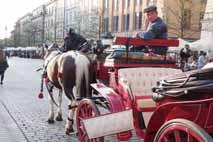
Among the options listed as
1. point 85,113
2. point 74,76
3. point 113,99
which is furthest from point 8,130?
point 113,99

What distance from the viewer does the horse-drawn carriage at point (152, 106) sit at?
12.5 feet

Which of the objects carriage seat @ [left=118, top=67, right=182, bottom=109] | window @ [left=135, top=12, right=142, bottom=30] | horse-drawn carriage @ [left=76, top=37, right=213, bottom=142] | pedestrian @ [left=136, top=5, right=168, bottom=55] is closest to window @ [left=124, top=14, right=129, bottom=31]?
window @ [left=135, top=12, right=142, bottom=30]

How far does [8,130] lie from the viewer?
7988mm

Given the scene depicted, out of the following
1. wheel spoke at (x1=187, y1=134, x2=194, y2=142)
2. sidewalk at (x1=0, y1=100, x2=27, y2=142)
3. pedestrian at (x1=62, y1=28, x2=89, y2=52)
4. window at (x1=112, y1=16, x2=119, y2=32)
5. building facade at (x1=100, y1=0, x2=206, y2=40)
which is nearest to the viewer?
wheel spoke at (x1=187, y1=134, x2=194, y2=142)

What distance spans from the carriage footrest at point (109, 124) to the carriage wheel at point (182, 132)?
984 mm

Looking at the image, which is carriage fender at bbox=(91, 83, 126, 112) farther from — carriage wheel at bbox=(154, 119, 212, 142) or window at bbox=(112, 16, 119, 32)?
window at bbox=(112, 16, 119, 32)

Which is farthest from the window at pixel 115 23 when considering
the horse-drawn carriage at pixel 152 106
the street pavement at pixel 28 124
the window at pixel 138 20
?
the horse-drawn carriage at pixel 152 106

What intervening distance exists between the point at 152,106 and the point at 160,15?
1822 inches

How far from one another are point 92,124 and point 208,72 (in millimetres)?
1958

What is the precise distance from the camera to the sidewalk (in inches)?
286

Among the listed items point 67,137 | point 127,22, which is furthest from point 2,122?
point 127,22

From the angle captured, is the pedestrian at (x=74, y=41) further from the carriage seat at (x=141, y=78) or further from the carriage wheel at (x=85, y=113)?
the carriage seat at (x=141, y=78)

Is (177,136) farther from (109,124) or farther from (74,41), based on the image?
(74,41)

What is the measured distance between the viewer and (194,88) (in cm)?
380
